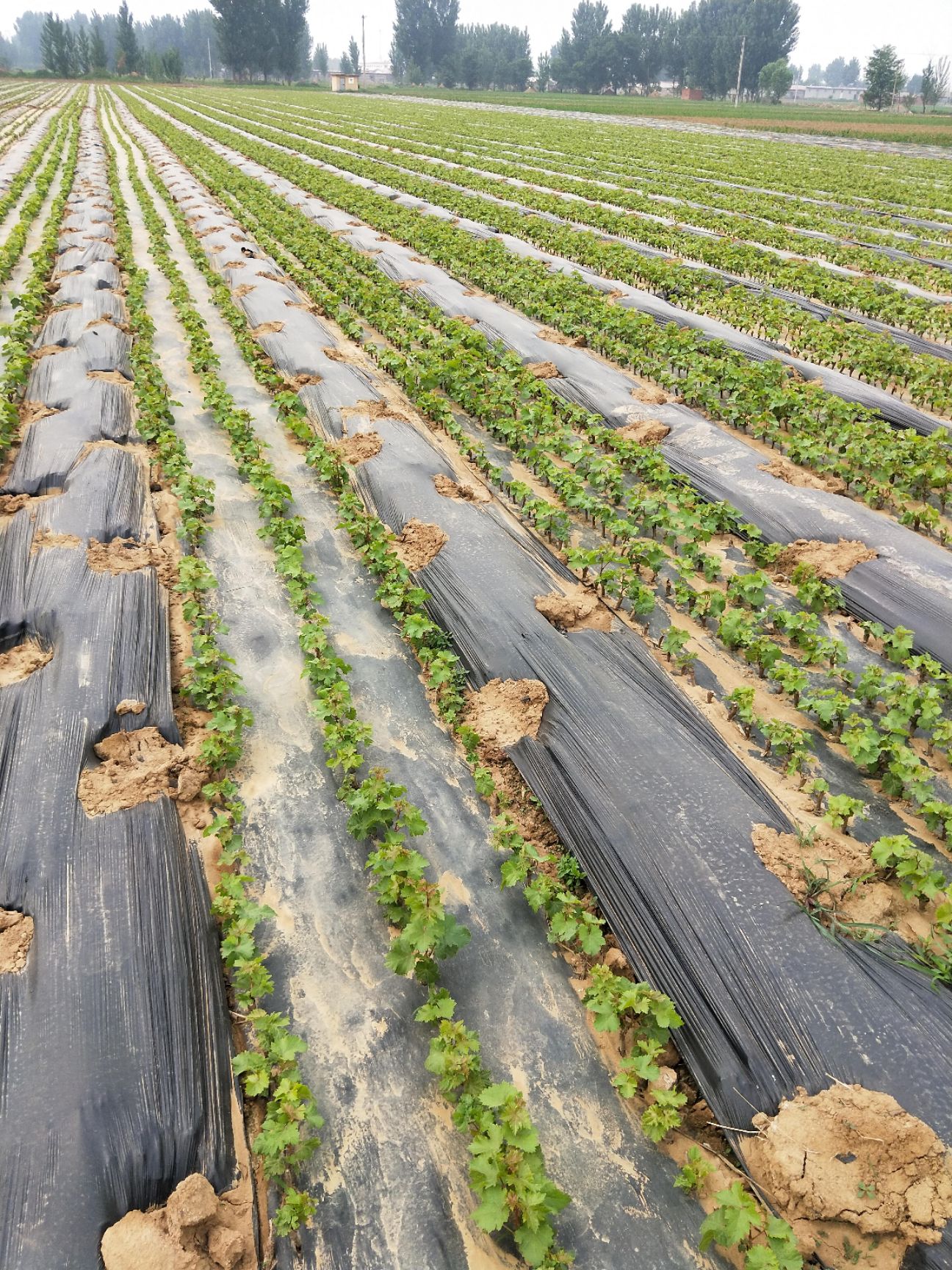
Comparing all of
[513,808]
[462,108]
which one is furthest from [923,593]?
[462,108]

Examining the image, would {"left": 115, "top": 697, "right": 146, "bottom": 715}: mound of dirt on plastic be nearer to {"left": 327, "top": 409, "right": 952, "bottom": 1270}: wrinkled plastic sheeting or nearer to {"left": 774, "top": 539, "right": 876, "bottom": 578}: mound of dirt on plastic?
{"left": 327, "top": 409, "right": 952, "bottom": 1270}: wrinkled plastic sheeting

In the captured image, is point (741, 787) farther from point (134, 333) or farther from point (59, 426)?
point (134, 333)

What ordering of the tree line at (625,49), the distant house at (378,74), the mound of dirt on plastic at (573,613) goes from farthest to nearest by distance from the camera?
the distant house at (378,74), the tree line at (625,49), the mound of dirt on plastic at (573,613)

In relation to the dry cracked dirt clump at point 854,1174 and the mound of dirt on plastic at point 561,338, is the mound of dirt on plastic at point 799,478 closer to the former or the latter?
the mound of dirt on plastic at point 561,338

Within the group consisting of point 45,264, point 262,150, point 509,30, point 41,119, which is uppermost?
point 509,30

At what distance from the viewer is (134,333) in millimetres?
11430

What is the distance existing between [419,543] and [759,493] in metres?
3.51

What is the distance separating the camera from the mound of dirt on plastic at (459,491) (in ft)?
23.5

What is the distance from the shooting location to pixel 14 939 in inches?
133

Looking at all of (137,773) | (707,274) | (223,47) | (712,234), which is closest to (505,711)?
(137,773)

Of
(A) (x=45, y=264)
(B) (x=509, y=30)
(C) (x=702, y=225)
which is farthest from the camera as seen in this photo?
(B) (x=509, y=30)

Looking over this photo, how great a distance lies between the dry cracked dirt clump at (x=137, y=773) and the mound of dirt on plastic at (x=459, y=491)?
3612 millimetres

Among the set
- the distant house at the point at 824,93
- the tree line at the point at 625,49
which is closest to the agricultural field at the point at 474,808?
the tree line at the point at 625,49

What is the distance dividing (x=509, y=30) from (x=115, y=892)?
542ft
